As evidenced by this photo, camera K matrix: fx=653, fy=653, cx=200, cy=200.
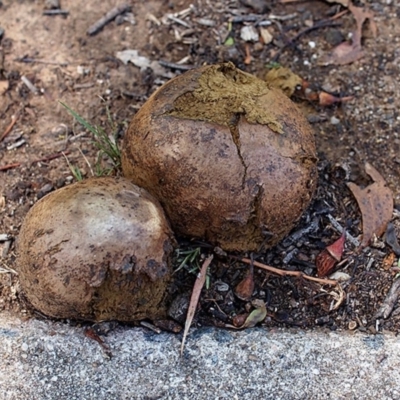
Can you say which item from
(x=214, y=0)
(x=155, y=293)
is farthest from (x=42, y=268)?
(x=214, y=0)

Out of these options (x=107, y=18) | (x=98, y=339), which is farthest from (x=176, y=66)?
(x=98, y=339)

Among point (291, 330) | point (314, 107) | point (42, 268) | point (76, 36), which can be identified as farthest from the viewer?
point (76, 36)

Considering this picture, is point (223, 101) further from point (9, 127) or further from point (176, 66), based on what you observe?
point (9, 127)

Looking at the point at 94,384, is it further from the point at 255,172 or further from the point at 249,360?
the point at 255,172

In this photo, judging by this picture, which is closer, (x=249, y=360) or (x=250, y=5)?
(x=249, y=360)

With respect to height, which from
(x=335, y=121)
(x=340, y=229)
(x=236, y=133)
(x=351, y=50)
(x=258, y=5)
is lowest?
(x=340, y=229)
